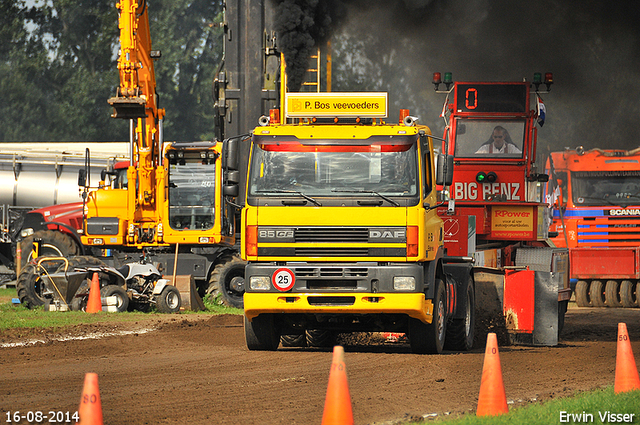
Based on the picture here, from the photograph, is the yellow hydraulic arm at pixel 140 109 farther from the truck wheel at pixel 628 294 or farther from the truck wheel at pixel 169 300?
the truck wheel at pixel 628 294

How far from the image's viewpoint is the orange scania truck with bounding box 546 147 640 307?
2391 cm

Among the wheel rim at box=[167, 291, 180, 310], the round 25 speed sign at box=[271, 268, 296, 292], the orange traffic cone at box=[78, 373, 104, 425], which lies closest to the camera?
the orange traffic cone at box=[78, 373, 104, 425]

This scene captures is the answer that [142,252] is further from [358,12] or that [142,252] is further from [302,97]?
[302,97]

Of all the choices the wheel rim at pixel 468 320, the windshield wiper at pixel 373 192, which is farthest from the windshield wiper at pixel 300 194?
the wheel rim at pixel 468 320

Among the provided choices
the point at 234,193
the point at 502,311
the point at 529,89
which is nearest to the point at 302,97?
the point at 234,193

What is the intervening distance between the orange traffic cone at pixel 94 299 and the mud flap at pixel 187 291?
1964 millimetres

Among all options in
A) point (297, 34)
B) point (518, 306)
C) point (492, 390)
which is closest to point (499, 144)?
point (297, 34)

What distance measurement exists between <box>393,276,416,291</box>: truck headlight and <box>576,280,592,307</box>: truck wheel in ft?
44.0

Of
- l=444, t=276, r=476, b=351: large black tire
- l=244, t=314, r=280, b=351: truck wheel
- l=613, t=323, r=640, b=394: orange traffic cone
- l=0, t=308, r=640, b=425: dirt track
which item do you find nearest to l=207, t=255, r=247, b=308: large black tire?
l=0, t=308, r=640, b=425: dirt track

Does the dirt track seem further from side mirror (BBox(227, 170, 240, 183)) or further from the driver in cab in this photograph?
the driver in cab

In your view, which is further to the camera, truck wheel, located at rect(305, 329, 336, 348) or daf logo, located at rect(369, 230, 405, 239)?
truck wheel, located at rect(305, 329, 336, 348)

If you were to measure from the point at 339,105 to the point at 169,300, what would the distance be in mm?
7819

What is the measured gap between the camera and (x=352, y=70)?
30.9m

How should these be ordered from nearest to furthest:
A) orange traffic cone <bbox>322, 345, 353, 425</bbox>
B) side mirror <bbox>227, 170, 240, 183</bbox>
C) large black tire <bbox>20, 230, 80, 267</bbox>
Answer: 1. orange traffic cone <bbox>322, 345, 353, 425</bbox>
2. side mirror <bbox>227, 170, 240, 183</bbox>
3. large black tire <bbox>20, 230, 80, 267</bbox>
